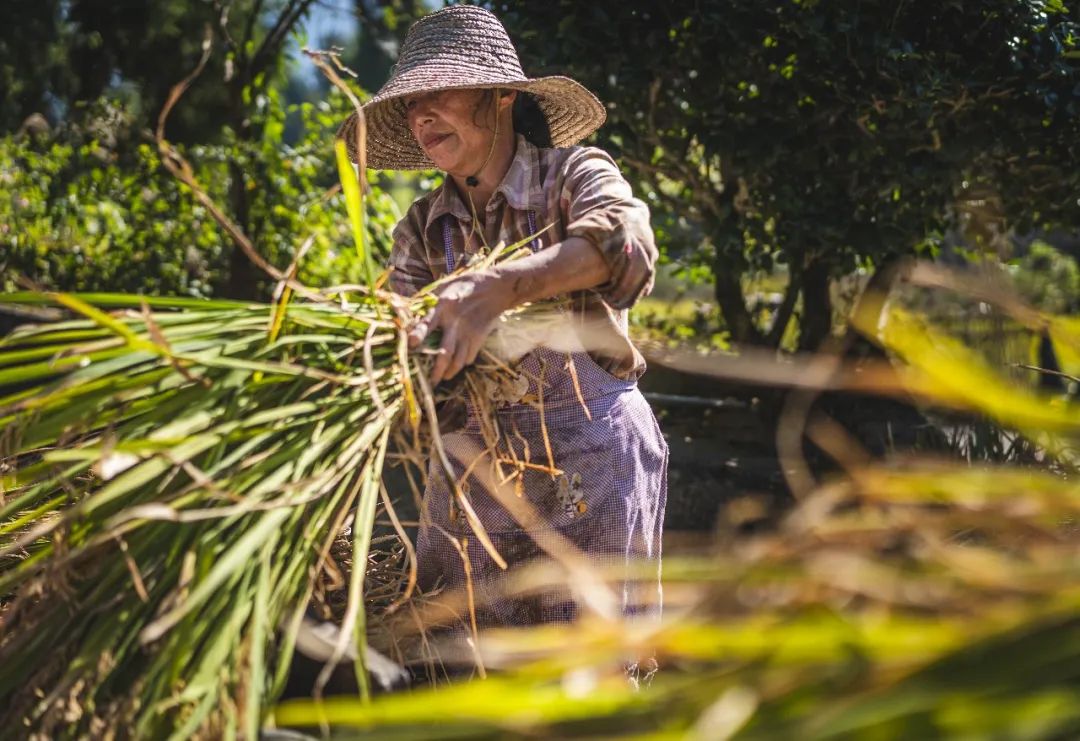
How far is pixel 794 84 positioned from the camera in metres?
3.50

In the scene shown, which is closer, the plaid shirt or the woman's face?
the plaid shirt

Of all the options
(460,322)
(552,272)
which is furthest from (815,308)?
(460,322)

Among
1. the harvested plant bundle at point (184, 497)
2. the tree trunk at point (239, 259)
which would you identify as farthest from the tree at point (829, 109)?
the harvested plant bundle at point (184, 497)

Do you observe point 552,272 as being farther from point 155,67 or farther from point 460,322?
point 155,67

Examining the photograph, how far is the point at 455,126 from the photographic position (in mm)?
1934

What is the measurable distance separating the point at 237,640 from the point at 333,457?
0.97ft

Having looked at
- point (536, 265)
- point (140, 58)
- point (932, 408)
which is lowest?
point (932, 408)

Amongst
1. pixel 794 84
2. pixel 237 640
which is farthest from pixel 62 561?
pixel 794 84

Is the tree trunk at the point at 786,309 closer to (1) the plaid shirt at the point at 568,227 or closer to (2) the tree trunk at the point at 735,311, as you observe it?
→ (2) the tree trunk at the point at 735,311

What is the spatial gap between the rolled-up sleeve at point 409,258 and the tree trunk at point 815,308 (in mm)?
2499

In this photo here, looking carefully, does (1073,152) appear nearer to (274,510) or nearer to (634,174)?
(634,174)

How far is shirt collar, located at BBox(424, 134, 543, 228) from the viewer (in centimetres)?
191

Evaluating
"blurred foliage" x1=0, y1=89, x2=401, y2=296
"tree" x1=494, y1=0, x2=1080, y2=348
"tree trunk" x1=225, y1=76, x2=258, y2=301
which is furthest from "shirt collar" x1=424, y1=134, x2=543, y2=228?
"tree trunk" x1=225, y1=76, x2=258, y2=301

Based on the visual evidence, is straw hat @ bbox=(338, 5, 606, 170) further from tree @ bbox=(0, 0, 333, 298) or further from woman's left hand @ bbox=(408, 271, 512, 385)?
tree @ bbox=(0, 0, 333, 298)
